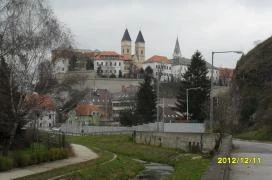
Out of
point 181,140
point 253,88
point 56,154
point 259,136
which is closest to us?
point 56,154

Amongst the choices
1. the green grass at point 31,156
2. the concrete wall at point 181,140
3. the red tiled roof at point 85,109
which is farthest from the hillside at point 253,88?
the red tiled roof at point 85,109

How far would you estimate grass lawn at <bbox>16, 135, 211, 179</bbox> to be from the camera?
28.5 metres

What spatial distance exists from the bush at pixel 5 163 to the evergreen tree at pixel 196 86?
65787mm

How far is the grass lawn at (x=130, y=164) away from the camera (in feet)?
93.4

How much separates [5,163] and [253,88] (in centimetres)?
5458

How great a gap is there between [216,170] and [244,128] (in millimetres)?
58054

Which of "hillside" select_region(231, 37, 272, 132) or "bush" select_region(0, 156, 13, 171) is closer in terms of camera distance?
"bush" select_region(0, 156, 13, 171)

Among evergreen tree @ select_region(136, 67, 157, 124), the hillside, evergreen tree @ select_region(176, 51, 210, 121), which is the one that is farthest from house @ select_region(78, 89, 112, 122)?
the hillside

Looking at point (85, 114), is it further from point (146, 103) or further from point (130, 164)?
point (130, 164)

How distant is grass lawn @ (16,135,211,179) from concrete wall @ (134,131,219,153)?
685mm

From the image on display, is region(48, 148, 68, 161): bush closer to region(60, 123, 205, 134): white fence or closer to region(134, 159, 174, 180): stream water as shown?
region(134, 159, 174, 180): stream water

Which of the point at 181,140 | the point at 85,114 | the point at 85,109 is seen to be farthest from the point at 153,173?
the point at 85,114

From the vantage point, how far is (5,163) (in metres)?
30.1

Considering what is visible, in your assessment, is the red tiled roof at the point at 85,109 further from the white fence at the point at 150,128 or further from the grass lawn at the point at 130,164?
the grass lawn at the point at 130,164
